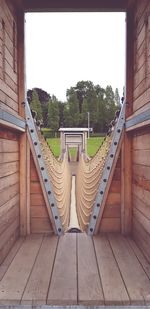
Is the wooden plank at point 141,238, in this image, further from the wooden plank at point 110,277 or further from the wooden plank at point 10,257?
the wooden plank at point 10,257

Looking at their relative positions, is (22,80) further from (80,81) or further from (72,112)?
(80,81)

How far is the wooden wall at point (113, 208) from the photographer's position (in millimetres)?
3543

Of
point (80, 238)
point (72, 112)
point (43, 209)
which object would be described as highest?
point (72, 112)

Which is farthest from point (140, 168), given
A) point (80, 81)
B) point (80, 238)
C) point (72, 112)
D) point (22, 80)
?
point (80, 81)

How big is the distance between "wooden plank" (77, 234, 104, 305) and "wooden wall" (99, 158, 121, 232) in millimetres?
351

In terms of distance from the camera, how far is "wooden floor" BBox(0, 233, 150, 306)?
6.48 feet

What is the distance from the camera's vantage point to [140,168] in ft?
10.0

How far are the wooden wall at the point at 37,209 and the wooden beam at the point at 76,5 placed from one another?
1467 mm

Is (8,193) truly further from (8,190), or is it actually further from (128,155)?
(128,155)

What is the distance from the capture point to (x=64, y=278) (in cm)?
228

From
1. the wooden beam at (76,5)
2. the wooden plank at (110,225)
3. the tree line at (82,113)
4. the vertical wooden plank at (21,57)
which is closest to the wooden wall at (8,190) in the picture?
the vertical wooden plank at (21,57)

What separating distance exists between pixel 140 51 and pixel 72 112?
36407 millimetres

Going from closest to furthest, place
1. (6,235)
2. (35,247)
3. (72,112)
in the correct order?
(6,235) → (35,247) → (72,112)

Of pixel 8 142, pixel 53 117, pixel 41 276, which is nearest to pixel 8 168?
pixel 8 142
